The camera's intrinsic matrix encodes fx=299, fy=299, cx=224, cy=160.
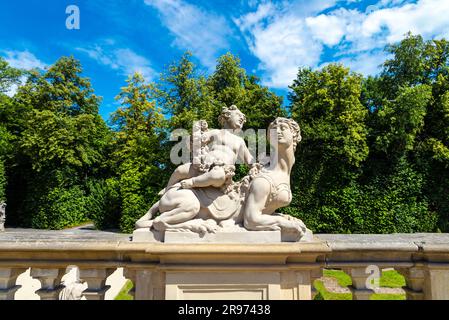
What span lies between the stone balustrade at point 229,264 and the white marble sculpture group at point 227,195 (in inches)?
10.5

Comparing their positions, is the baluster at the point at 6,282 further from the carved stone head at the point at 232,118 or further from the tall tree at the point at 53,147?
the tall tree at the point at 53,147

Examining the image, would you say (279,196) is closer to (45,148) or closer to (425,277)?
(425,277)

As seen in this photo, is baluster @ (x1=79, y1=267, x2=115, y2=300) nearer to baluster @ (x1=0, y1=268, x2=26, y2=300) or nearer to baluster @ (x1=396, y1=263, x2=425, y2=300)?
baluster @ (x1=0, y1=268, x2=26, y2=300)

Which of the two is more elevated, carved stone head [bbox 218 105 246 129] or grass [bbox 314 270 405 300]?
carved stone head [bbox 218 105 246 129]

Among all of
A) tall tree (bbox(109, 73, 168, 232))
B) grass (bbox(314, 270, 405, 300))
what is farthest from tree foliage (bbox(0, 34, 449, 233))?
grass (bbox(314, 270, 405, 300))

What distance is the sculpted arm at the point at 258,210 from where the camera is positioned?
113 inches

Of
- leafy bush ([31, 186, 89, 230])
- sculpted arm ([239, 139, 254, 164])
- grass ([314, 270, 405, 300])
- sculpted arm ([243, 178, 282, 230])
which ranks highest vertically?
sculpted arm ([239, 139, 254, 164])

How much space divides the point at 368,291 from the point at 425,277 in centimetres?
55

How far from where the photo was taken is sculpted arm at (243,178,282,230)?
2.87 meters

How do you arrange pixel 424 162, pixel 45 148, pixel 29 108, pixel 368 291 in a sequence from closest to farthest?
pixel 368 291 < pixel 424 162 < pixel 45 148 < pixel 29 108

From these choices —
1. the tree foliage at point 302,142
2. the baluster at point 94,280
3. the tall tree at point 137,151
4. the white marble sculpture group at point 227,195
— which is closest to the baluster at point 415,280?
→ the white marble sculpture group at point 227,195

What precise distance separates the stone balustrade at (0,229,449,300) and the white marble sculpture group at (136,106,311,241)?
0.27m
